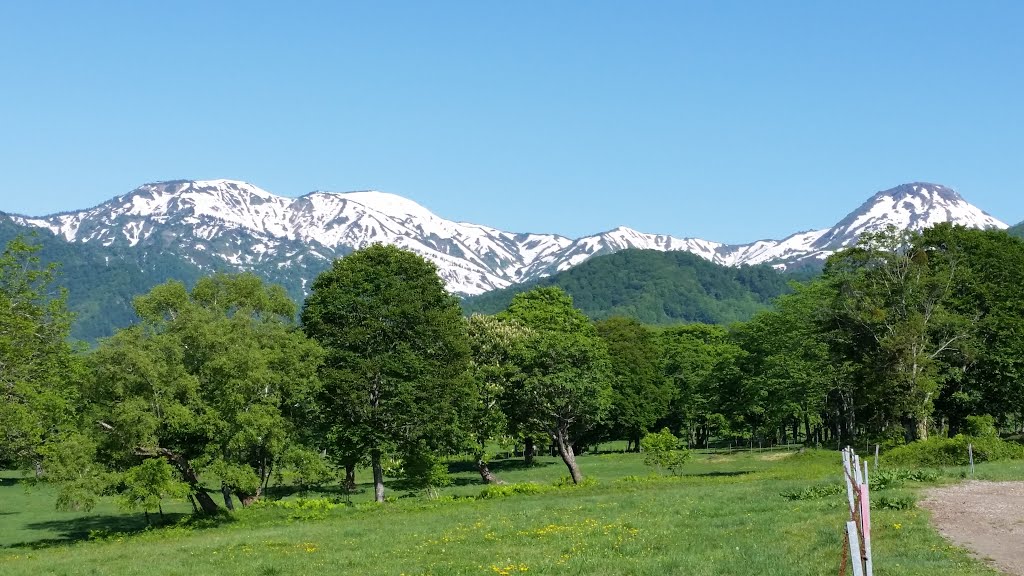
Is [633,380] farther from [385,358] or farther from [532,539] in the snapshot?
[532,539]

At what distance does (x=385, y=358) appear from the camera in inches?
2163

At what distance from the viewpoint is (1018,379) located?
68.6 m

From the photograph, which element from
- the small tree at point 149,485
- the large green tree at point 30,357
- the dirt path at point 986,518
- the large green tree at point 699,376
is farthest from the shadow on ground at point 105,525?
the large green tree at point 699,376

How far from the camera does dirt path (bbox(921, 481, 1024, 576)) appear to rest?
2172 cm

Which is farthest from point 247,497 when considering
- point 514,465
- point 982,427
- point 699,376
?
point 699,376

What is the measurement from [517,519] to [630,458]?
59.1 meters

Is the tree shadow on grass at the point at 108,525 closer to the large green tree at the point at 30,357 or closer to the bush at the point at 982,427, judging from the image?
the large green tree at the point at 30,357

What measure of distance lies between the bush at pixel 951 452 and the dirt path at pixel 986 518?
1607cm

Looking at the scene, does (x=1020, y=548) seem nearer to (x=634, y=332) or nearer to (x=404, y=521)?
(x=404, y=521)

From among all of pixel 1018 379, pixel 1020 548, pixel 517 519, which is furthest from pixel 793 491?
pixel 1018 379

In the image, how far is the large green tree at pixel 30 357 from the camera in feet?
140

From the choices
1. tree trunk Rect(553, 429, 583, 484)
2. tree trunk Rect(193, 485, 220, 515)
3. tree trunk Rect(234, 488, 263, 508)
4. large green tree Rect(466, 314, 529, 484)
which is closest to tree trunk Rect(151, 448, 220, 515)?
tree trunk Rect(193, 485, 220, 515)

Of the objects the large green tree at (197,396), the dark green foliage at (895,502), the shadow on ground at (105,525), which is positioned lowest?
the shadow on ground at (105,525)

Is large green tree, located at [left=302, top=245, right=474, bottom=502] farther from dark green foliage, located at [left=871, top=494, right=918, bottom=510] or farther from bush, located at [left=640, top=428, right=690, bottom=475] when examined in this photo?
dark green foliage, located at [left=871, top=494, right=918, bottom=510]
